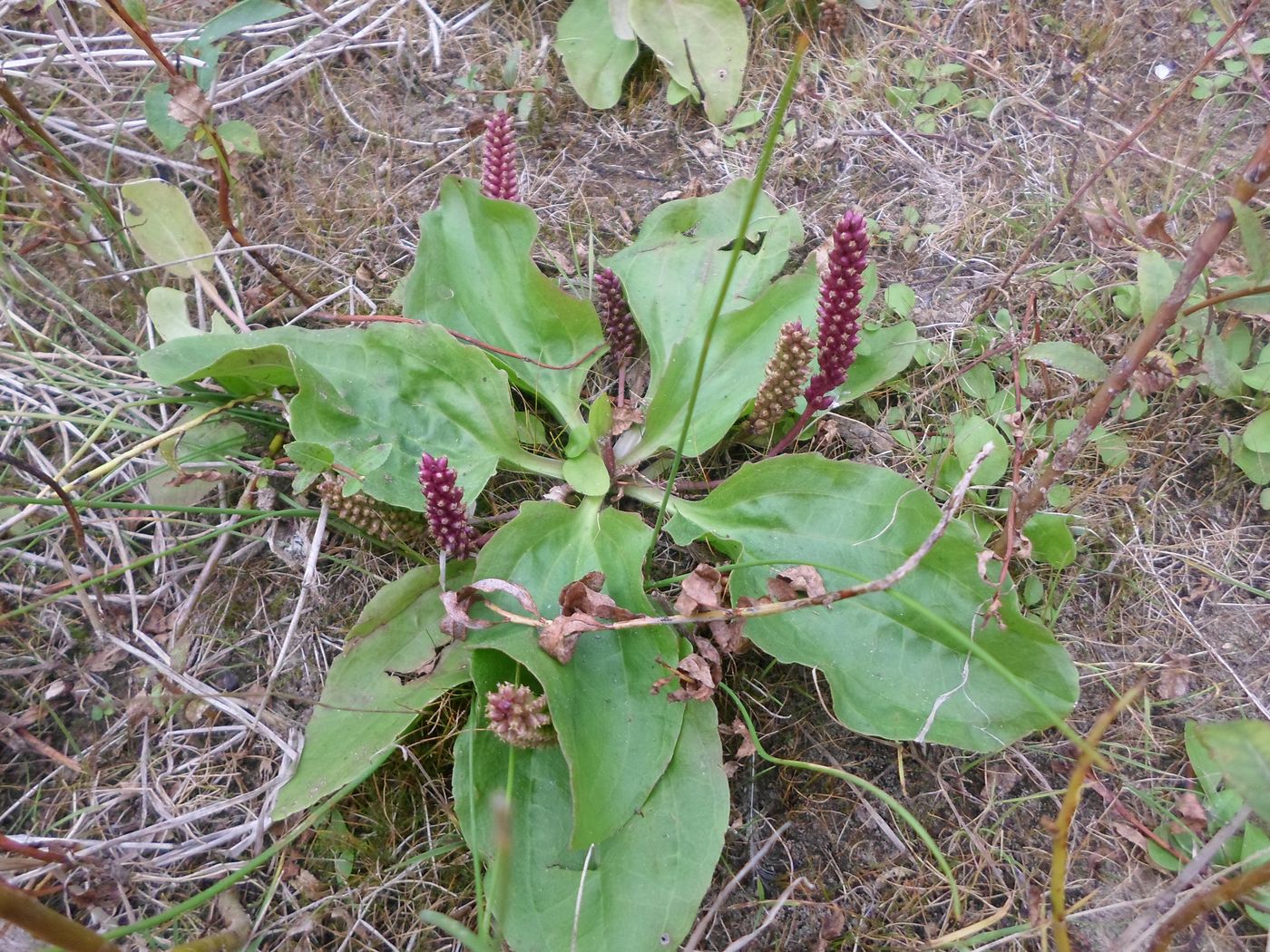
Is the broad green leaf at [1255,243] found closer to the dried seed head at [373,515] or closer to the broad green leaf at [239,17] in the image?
the dried seed head at [373,515]

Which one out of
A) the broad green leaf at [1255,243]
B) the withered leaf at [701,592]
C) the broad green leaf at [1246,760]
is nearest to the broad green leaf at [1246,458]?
the broad green leaf at [1255,243]

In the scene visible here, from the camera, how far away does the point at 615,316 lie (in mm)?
2373

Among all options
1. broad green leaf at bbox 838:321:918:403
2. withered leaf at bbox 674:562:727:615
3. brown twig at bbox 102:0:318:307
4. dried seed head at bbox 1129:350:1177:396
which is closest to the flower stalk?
broad green leaf at bbox 838:321:918:403

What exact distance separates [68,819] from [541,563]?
1.26 metres

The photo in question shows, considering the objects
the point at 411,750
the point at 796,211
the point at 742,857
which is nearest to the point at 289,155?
the point at 796,211

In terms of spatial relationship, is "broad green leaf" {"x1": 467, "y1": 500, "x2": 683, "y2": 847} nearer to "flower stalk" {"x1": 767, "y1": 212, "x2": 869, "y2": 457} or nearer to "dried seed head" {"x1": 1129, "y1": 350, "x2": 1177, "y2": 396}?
"flower stalk" {"x1": 767, "y1": 212, "x2": 869, "y2": 457}

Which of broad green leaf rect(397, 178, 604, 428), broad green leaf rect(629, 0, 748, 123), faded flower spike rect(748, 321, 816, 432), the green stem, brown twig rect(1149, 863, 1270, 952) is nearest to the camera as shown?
the green stem

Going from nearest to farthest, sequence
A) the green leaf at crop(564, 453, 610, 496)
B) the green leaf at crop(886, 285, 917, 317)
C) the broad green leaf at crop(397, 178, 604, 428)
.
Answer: the green leaf at crop(564, 453, 610, 496) → the broad green leaf at crop(397, 178, 604, 428) → the green leaf at crop(886, 285, 917, 317)

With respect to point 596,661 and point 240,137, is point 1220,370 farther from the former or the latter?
point 240,137

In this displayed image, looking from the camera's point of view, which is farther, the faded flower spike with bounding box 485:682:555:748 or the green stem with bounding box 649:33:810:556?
the faded flower spike with bounding box 485:682:555:748

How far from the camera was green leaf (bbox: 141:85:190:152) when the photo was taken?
2.53 m

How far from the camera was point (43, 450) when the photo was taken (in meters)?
2.36

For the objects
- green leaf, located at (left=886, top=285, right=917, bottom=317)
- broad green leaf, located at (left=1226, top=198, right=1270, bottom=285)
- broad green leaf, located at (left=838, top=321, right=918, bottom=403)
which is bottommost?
broad green leaf, located at (left=838, top=321, right=918, bottom=403)

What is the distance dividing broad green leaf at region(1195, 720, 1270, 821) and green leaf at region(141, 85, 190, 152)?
9.83ft
